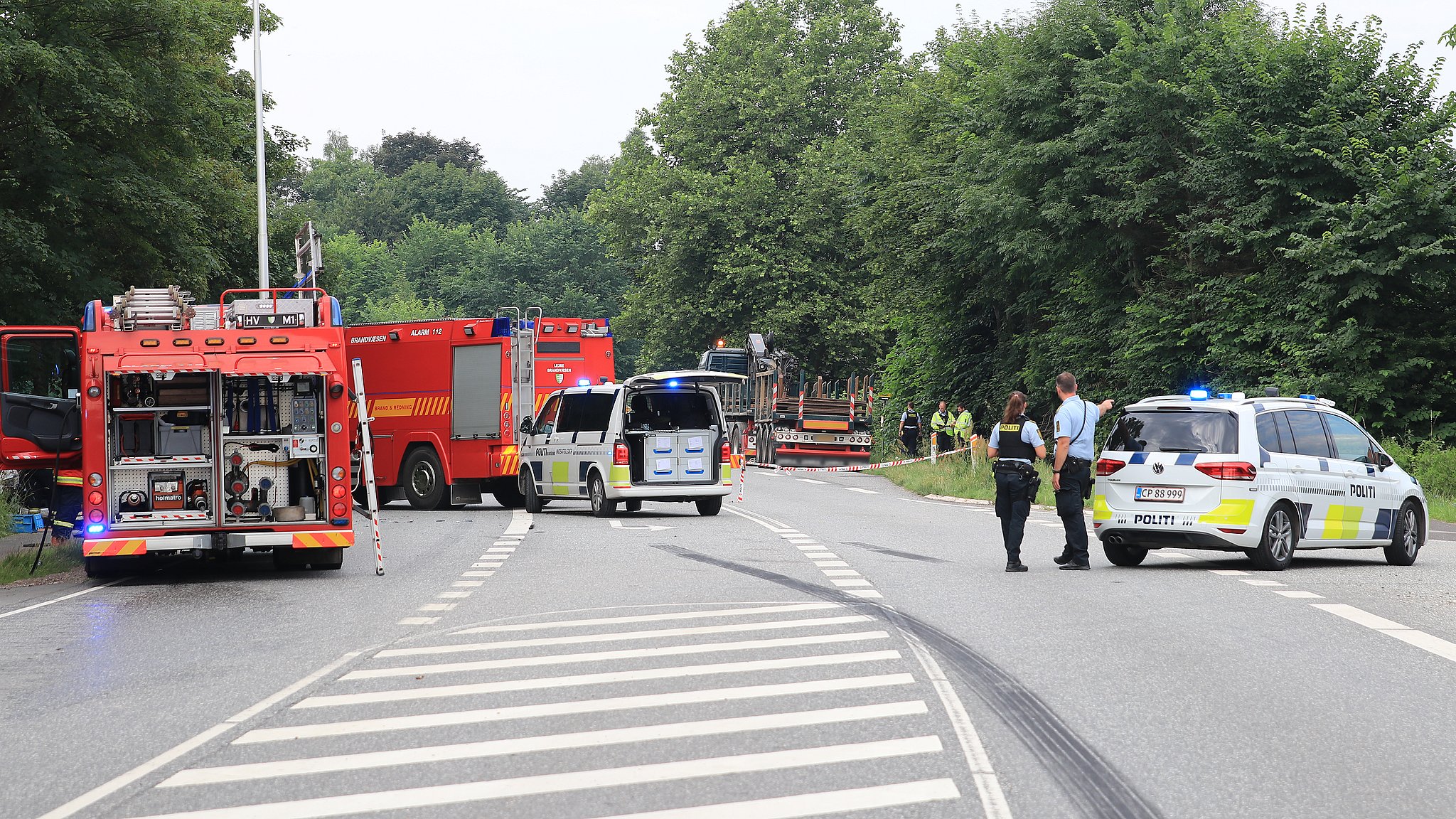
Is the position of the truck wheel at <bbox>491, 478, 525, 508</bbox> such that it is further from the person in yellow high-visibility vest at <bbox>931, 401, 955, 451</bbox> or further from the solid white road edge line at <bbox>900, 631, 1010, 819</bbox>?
the solid white road edge line at <bbox>900, 631, 1010, 819</bbox>

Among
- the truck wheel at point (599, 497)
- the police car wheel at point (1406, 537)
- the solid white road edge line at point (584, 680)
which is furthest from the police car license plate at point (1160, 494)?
→ the truck wheel at point (599, 497)

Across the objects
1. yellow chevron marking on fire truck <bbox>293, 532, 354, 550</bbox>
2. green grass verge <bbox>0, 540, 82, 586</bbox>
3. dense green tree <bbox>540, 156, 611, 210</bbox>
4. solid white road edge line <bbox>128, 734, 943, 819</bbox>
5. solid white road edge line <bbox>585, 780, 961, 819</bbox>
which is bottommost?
solid white road edge line <bbox>585, 780, 961, 819</bbox>

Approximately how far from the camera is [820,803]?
623 centimetres

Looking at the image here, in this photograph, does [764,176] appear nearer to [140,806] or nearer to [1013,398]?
[1013,398]

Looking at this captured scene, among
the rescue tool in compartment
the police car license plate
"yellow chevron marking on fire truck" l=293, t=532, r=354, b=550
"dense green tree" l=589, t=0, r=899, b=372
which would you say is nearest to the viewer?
the police car license plate

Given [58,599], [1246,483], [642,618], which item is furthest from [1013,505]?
[58,599]

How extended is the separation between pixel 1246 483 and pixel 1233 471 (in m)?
0.16

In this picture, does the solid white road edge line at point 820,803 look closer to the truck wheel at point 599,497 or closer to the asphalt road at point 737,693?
the asphalt road at point 737,693

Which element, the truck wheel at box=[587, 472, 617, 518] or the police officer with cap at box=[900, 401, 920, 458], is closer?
the truck wheel at box=[587, 472, 617, 518]

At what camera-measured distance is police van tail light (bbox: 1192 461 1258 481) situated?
15.3m

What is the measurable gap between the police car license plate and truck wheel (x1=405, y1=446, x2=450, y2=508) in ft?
45.0

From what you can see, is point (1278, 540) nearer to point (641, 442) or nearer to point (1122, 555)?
point (1122, 555)

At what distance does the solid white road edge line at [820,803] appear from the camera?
608cm

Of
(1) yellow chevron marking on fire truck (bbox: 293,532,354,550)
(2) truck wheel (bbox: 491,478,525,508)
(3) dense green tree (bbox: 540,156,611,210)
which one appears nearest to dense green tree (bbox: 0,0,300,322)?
(2) truck wheel (bbox: 491,478,525,508)
